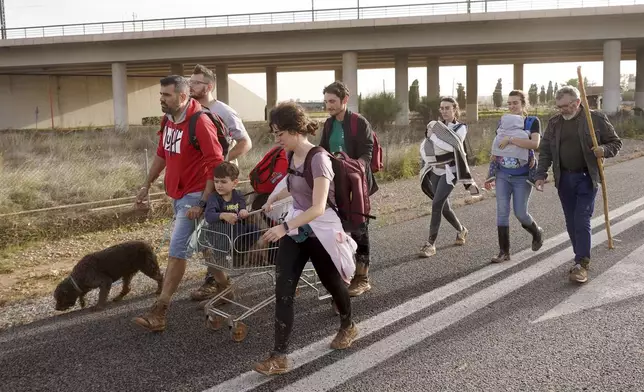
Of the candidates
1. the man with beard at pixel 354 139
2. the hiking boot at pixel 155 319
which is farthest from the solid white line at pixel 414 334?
the hiking boot at pixel 155 319

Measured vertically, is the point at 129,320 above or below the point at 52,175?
below

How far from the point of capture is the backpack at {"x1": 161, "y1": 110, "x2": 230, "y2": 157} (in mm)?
4910

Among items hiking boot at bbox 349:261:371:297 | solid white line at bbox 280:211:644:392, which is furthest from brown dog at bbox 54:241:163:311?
solid white line at bbox 280:211:644:392

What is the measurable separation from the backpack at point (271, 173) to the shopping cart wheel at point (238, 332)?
4.40ft

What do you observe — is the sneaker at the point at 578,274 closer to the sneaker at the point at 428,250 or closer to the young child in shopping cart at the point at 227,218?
the sneaker at the point at 428,250

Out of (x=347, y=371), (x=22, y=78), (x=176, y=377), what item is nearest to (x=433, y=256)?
(x=347, y=371)

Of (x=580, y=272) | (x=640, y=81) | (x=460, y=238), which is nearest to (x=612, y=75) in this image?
(x=640, y=81)

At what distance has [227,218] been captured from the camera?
4.54 m

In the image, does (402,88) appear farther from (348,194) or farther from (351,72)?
(348,194)

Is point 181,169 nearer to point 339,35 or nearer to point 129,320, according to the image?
point 129,320

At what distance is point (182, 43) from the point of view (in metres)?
40.6

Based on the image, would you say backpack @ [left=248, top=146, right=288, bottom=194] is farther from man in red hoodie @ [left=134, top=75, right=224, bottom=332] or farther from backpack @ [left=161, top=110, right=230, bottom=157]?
man in red hoodie @ [left=134, top=75, right=224, bottom=332]

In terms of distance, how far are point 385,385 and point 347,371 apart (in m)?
0.32

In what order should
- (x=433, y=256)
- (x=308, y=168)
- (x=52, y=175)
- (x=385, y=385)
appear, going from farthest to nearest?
(x=52, y=175) < (x=433, y=256) < (x=308, y=168) < (x=385, y=385)
